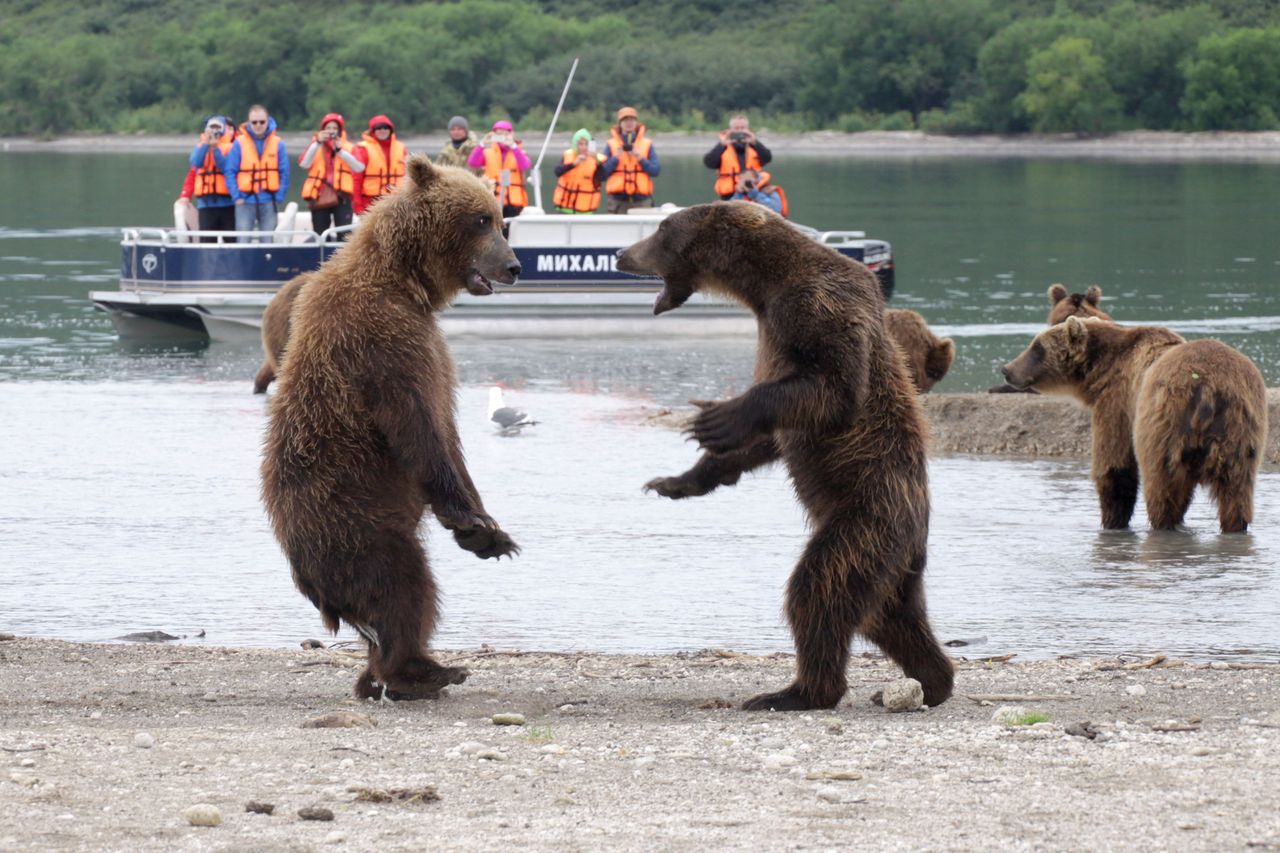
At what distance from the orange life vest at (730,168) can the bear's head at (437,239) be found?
16071mm

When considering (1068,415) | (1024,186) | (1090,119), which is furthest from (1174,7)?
(1068,415)

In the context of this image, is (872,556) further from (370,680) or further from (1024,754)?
(370,680)

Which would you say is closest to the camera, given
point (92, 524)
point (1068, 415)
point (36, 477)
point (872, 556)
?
point (872, 556)

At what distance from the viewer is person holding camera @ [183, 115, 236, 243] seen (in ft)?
66.7

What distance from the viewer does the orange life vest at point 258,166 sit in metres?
20.2

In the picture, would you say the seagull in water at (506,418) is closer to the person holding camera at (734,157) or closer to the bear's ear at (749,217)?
the person holding camera at (734,157)

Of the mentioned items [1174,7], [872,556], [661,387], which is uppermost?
[1174,7]

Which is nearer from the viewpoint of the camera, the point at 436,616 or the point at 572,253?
the point at 436,616

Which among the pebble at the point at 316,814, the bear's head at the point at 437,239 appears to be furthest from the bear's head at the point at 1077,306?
the pebble at the point at 316,814

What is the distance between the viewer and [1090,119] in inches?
3233

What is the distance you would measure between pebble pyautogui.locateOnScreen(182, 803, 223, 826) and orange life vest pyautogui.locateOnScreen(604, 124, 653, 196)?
1807 cm

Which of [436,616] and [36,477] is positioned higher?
[436,616]

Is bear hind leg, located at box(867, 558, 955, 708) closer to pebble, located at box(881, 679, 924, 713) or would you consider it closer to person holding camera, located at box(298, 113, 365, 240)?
pebble, located at box(881, 679, 924, 713)

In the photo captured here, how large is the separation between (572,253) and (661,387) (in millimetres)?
3810
